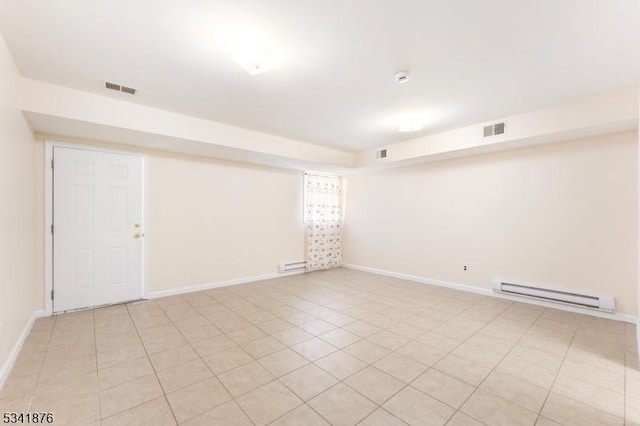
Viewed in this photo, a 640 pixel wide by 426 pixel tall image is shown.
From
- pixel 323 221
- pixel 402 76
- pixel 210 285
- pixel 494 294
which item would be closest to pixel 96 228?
pixel 210 285

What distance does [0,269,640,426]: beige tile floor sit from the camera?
1.78 metres

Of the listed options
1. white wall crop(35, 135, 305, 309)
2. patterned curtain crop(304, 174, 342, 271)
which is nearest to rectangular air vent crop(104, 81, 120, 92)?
white wall crop(35, 135, 305, 309)

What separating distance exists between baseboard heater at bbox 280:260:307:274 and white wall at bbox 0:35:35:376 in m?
3.54

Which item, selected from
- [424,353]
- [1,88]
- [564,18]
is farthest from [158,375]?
[564,18]

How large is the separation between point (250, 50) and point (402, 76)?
1370 millimetres

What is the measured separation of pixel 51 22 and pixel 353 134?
11.7 ft

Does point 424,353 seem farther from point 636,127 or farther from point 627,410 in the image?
point 636,127

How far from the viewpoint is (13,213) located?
94.9 inches

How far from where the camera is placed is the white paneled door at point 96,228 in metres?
3.47

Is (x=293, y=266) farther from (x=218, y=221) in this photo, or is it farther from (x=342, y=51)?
(x=342, y=51)

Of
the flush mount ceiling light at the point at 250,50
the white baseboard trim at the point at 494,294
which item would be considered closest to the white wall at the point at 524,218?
the white baseboard trim at the point at 494,294

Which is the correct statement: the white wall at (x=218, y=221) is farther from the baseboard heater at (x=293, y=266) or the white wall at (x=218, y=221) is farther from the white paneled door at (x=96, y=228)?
the white paneled door at (x=96, y=228)

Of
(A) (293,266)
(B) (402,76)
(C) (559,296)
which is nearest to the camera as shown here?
(B) (402,76)

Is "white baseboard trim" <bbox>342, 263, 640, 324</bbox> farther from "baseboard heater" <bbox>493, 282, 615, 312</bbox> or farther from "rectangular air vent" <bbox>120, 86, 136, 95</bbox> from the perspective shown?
"rectangular air vent" <bbox>120, 86, 136, 95</bbox>
